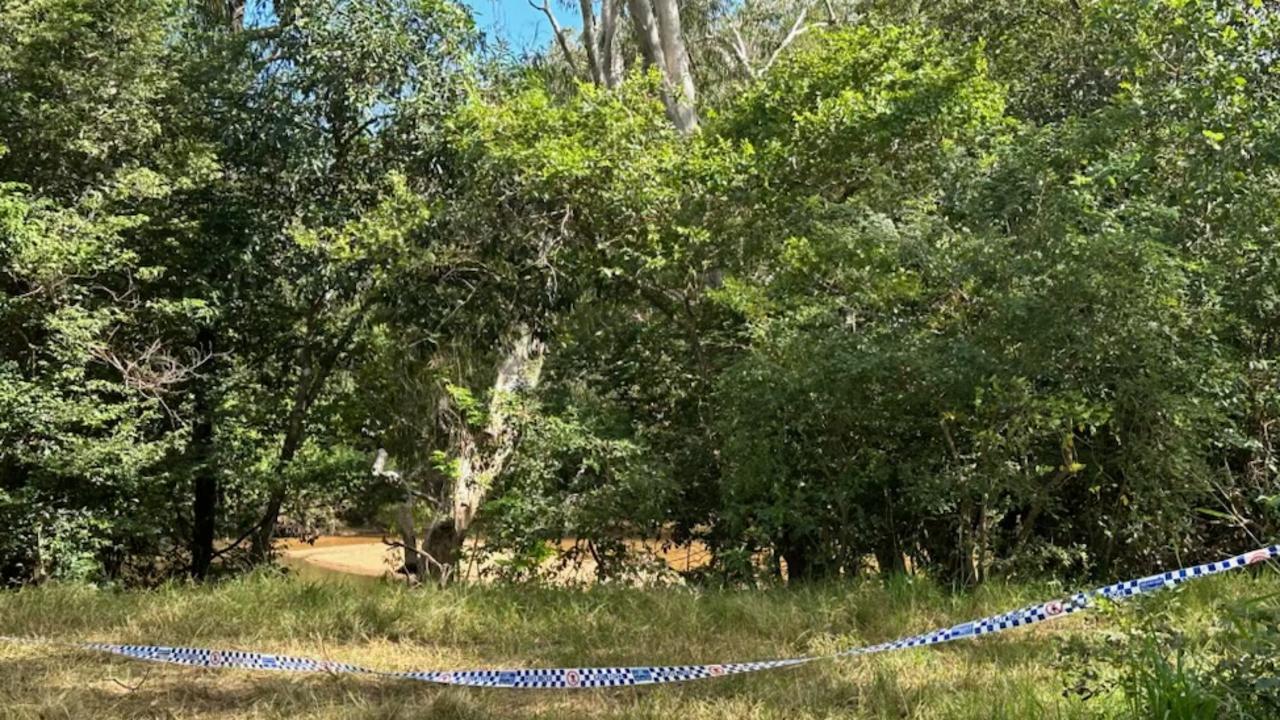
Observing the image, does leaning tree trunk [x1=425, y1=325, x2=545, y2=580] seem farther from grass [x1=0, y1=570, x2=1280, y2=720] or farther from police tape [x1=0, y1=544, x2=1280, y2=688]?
A: police tape [x1=0, y1=544, x2=1280, y2=688]

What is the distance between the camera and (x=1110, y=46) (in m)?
8.09

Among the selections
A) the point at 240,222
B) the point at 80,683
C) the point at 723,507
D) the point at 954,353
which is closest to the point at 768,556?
the point at 723,507

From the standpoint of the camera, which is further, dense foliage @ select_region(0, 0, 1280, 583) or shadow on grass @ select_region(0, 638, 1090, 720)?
dense foliage @ select_region(0, 0, 1280, 583)

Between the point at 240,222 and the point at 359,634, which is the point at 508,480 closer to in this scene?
the point at 359,634

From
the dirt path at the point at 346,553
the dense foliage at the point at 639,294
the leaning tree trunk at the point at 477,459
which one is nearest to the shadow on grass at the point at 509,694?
the dense foliage at the point at 639,294

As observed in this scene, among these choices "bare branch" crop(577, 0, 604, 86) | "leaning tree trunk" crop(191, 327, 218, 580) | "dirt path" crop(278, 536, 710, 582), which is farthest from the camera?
"bare branch" crop(577, 0, 604, 86)

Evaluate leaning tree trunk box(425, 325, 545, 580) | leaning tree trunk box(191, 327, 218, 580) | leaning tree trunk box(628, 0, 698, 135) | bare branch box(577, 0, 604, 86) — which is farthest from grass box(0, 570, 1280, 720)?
bare branch box(577, 0, 604, 86)

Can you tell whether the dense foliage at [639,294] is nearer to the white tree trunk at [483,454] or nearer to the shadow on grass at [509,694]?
the white tree trunk at [483,454]

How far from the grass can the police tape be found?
0.05 metres

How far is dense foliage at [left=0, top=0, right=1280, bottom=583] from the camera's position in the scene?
19.7ft

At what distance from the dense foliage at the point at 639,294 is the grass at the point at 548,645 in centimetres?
110

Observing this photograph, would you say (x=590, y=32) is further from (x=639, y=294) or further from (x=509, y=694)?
(x=509, y=694)

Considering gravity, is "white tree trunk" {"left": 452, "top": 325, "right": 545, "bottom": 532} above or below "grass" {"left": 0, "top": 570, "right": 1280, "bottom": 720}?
above

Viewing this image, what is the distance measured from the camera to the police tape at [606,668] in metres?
4.12
